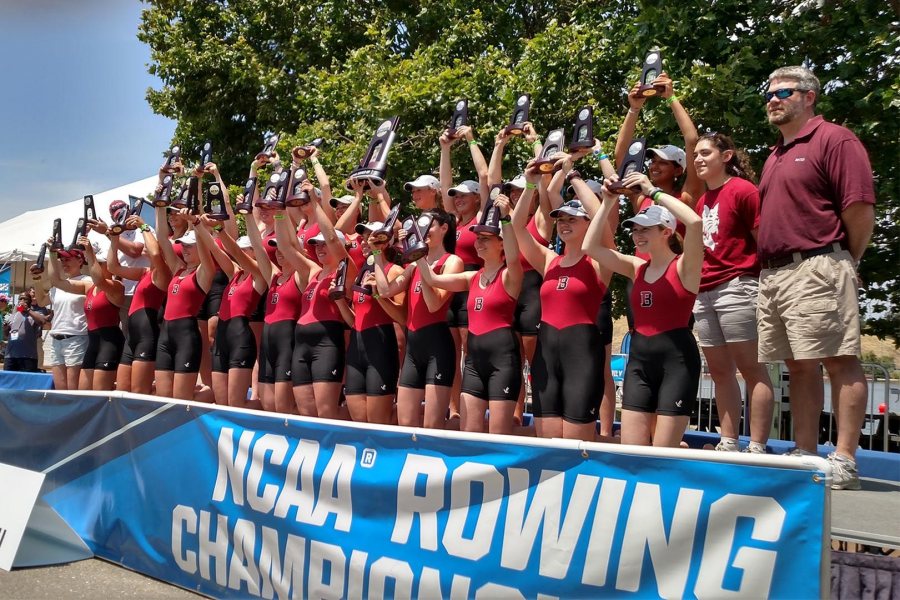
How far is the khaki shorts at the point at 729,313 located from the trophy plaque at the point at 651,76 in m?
1.25

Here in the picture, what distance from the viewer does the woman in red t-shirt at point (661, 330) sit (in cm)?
430

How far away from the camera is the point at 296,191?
6.29 meters

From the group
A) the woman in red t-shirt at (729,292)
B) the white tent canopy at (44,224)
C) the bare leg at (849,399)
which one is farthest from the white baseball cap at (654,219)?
the white tent canopy at (44,224)

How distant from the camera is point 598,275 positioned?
4.94 m

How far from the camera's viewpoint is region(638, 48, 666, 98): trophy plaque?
5074 mm

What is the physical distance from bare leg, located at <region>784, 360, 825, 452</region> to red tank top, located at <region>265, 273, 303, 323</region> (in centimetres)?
356

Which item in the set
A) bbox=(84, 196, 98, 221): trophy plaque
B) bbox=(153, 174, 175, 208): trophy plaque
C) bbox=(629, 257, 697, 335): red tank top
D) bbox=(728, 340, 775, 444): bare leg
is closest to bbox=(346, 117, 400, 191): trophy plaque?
bbox=(153, 174, 175, 208): trophy plaque

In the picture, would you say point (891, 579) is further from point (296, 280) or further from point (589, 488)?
point (296, 280)

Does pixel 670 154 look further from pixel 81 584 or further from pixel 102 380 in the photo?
pixel 102 380

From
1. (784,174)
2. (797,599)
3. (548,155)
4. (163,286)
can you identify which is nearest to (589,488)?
(797,599)

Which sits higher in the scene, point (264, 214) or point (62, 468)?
point (264, 214)

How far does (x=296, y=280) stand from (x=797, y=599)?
15.0ft

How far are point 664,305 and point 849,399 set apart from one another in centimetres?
101

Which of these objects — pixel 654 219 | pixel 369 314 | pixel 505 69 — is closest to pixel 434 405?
pixel 369 314
